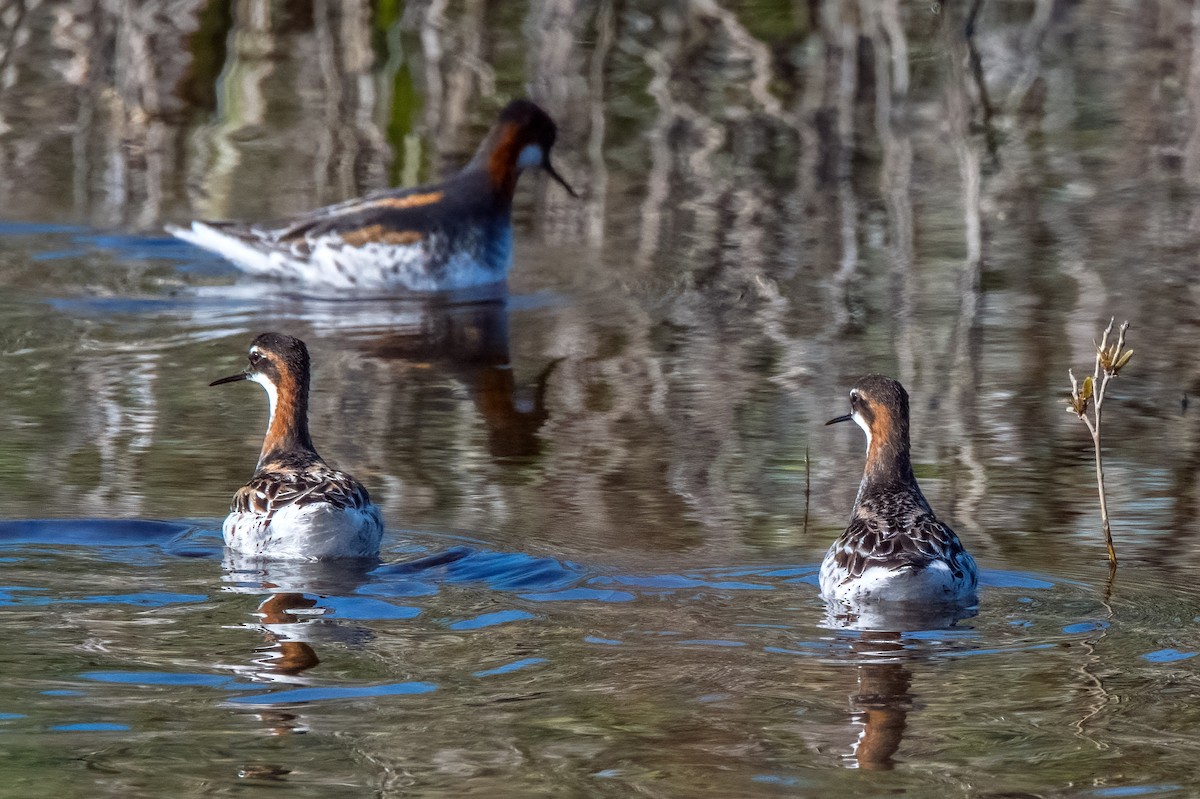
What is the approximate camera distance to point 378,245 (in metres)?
14.5

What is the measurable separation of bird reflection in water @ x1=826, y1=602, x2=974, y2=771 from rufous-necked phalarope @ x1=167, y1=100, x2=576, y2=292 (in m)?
7.11

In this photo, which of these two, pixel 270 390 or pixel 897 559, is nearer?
pixel 897 559

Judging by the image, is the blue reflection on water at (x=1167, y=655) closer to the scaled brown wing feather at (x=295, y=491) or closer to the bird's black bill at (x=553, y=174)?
the scaled brown wing feather at (x=295, y=491)

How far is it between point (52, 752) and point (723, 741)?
6.32 feet

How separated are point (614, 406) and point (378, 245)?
158 inches

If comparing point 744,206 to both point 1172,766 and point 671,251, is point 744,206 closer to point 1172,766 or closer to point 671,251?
point 671,251

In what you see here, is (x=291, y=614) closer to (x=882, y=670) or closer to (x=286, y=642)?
(x=286, y=642)

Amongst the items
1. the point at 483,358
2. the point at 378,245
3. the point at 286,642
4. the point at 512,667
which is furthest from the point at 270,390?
the point at 378,245

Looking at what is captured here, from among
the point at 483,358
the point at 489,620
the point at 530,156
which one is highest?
the point at 530,156

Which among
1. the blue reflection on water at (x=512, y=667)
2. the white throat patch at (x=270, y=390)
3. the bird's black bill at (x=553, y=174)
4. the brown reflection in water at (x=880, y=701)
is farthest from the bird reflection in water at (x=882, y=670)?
the bird's black bill at (x=553, y=174)

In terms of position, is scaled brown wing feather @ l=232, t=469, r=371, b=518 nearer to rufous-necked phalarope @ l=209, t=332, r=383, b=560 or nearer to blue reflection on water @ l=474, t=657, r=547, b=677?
rufous-necked phalarope @ l=209, t=332, r=383, b=560

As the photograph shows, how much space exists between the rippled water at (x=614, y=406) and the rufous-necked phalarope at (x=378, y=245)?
0.36m

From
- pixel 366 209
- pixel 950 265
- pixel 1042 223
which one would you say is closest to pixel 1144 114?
pixel 1042 223

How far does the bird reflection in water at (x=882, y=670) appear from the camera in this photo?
638cm
